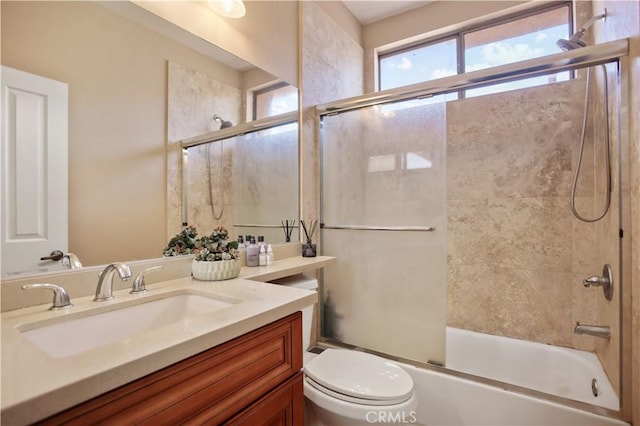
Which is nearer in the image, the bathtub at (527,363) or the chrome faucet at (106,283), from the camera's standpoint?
the chrome faucet at (106,283)

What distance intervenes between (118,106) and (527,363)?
253 cm

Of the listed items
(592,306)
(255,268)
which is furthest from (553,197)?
(255,268)

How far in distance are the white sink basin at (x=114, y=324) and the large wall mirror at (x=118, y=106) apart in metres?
0.24

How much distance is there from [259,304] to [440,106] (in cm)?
164

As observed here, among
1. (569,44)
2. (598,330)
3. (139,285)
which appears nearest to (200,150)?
(139,285)

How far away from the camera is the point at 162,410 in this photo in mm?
600

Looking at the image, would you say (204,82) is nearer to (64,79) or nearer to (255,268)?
(64,79)

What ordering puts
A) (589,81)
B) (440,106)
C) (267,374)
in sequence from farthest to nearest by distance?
(440,106)
(589,81)
(267,374)

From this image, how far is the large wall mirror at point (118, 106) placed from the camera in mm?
938

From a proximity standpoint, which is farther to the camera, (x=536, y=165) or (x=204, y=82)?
(x=536, y=165)

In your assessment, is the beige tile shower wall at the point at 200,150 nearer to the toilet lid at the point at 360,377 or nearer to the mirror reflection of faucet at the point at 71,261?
the mirror reflection of faucet at the point at 71,261

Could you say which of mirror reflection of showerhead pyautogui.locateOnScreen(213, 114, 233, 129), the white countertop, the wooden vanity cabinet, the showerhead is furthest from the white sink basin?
the showerhead

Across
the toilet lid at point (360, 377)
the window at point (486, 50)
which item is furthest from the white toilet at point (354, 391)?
the window at point (486, 50)

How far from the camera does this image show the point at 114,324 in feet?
2.90
